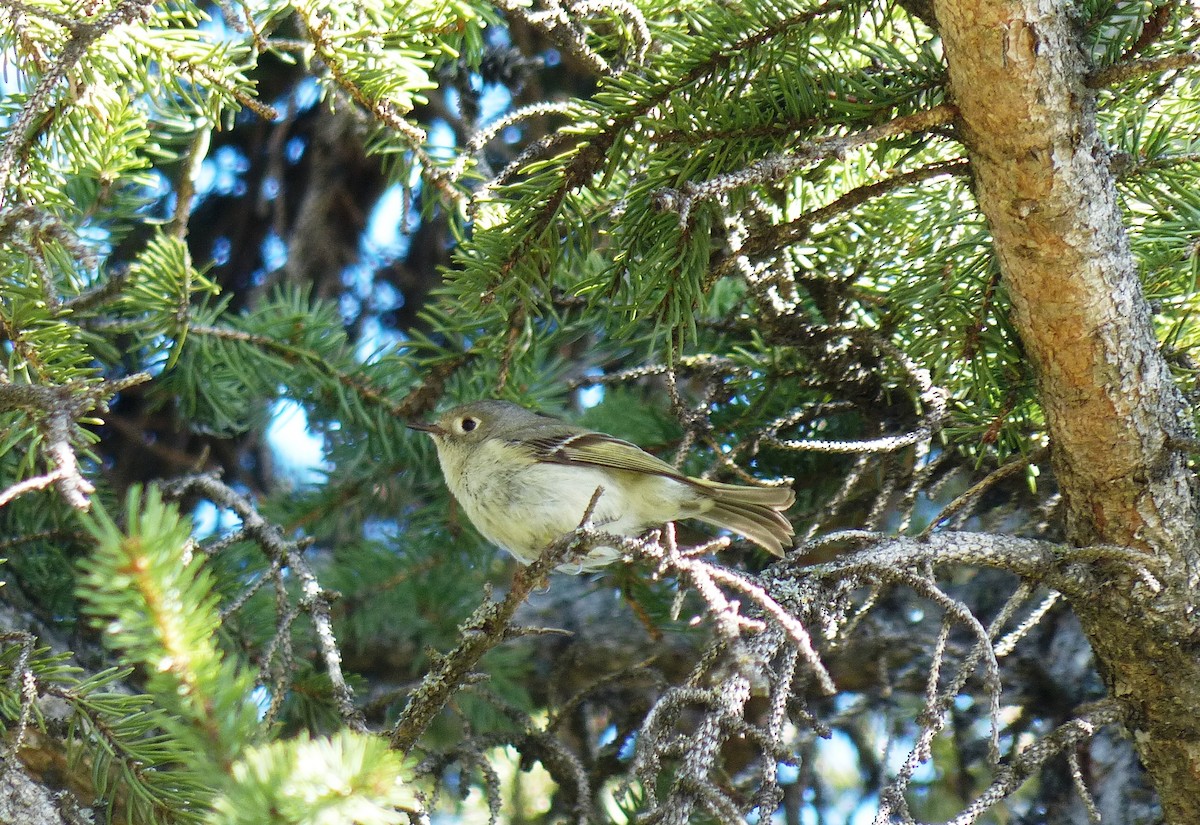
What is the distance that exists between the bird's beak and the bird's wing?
0.88ft

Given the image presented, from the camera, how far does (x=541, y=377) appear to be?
3.29 m

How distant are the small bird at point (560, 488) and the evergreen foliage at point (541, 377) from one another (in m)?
0.12

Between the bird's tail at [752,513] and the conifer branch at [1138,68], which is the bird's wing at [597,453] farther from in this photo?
the conifer branch at [1138,68]

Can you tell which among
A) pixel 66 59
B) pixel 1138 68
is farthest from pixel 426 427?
pixel 1138 68

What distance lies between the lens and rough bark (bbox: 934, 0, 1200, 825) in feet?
5.66

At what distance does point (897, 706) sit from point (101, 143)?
282 cm

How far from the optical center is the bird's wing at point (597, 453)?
9.72 feet

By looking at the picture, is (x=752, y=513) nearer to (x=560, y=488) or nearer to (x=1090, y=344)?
(x=560, y=488)

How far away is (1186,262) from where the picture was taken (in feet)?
6.64

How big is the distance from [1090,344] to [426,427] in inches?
73.7

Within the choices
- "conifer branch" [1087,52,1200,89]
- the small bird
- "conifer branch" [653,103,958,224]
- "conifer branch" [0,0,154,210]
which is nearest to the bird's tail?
the small bird

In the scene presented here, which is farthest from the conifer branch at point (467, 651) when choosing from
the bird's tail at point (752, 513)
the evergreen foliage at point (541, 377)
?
the bird's tail at point (752, 513)

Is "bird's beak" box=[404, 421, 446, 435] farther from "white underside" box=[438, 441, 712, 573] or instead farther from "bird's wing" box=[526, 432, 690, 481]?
"bird's wing" box=[526, 432, 690, 481]

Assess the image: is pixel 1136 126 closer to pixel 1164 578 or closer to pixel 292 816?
pixel 1164 578
